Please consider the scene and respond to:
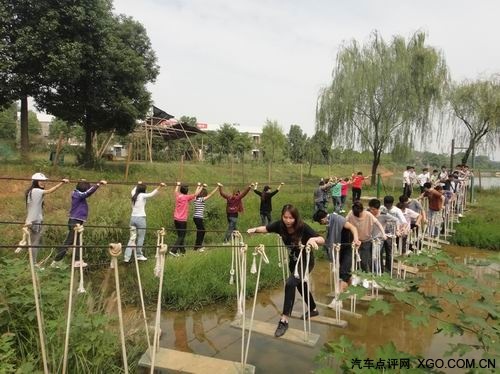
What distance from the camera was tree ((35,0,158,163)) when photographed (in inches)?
462

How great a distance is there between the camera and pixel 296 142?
42438 mm

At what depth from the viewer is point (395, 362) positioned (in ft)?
7.51

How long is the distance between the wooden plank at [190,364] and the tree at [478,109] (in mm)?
17855

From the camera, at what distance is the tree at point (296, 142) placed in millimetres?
35500

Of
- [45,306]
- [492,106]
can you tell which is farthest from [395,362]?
[492,106]

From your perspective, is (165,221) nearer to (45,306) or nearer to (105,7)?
(45,306)

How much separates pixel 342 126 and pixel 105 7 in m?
11.1

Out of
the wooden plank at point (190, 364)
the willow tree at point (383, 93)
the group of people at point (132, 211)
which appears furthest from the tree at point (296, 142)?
the wooden plank at point (190, 364)

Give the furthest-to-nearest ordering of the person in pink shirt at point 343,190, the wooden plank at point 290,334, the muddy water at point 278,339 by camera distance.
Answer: the person in pink shirt at point 343,190, the muddy water at point 278,339, the wooden plank at point 290,334

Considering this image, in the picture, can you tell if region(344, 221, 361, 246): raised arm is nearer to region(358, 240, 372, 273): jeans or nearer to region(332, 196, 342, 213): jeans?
region(358, 240, 372, 273): jeans

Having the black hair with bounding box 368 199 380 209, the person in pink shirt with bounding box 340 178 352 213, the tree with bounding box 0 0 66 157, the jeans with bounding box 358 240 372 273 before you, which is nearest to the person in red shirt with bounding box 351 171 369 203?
the person in pink shirt with bounding box 340 178 352 213

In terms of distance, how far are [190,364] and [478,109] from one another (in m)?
19.0

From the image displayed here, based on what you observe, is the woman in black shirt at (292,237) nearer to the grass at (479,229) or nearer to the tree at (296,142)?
the grass at (479,229)

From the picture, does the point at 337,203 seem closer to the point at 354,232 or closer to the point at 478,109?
the point at 354,232
